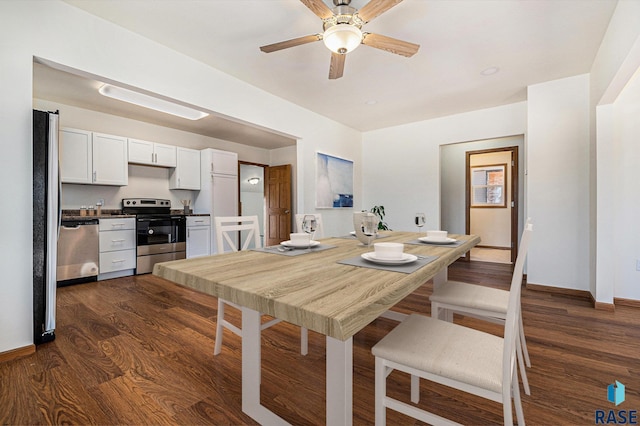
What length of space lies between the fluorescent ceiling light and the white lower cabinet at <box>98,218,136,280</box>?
164 cm

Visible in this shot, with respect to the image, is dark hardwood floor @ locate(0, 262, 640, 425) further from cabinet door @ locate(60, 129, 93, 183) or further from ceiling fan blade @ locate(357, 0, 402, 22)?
ceiling fan blade @ locate(357, 0, 402, 22)

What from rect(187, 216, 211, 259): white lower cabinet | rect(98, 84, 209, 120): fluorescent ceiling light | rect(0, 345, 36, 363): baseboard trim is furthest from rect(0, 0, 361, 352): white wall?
rect(187, 216, 211, 259): white lower cabinet

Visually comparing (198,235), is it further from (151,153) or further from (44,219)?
(44,219)

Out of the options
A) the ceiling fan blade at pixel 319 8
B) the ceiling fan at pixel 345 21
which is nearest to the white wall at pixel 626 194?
the ceiling fan at pixel 345 21

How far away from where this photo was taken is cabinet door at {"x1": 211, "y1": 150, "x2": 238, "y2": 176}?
16.5 ft

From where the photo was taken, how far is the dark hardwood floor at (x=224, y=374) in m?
1.33

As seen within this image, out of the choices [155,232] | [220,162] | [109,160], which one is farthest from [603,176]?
[109,160]

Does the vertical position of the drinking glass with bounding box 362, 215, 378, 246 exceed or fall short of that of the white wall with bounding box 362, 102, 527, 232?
it falls short

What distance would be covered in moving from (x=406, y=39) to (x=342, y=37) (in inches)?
36.3

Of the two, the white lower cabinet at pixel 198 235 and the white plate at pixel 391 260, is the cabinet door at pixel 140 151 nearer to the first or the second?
the white lower cabinet at pixel 198 235

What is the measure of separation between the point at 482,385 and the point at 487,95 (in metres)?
3.79

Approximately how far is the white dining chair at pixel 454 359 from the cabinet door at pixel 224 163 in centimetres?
468

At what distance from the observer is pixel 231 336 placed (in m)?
2.12

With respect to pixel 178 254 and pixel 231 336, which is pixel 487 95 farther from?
pixel 178 254
